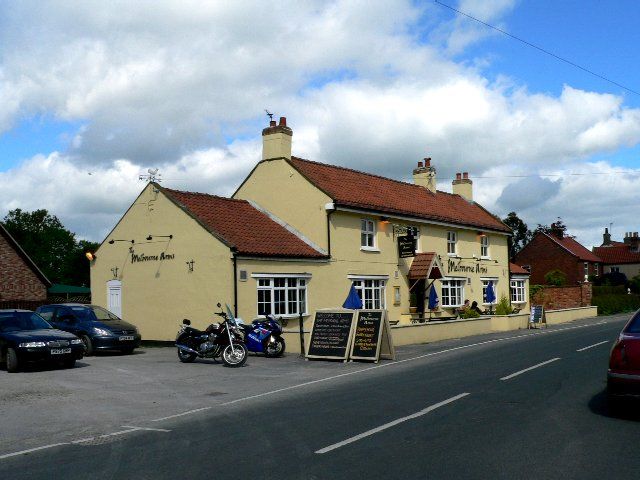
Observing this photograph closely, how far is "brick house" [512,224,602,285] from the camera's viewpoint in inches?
2687

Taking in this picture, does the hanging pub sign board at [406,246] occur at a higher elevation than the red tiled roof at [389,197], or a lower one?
lower

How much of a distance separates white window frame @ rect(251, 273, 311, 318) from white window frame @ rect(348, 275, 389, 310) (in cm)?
313

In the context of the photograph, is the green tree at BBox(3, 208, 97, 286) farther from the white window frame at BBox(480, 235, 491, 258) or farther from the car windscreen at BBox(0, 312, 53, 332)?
the car windscreen at BBox(0, 312, 53, 332)

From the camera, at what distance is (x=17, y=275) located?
37.8 metres

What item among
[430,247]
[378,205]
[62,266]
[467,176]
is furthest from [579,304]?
[62,266]

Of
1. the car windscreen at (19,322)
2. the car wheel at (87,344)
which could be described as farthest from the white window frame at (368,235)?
the car windscreen at (19,322)

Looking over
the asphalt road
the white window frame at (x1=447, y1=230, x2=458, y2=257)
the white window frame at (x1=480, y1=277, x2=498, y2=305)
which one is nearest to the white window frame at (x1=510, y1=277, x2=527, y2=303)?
the white window frame at (x1=480, y1=277, x2=498, y2=305)

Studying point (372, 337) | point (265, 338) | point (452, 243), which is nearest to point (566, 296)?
point (452, 243)

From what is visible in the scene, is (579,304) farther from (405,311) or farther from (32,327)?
(32,327)

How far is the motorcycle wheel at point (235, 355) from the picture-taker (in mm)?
17438

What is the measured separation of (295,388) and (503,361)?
19.7 ft

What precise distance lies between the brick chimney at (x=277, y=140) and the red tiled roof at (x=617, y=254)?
63862 millimetres

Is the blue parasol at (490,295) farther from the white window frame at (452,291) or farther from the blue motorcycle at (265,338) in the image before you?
the blue motorcycle at (265,338)

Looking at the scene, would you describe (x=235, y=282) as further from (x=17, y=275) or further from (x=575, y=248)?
(x=575, y=248)
